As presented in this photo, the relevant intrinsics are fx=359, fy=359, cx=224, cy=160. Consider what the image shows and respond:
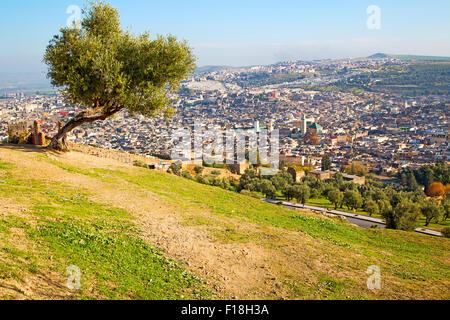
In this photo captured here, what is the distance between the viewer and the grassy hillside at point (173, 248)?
544 cm

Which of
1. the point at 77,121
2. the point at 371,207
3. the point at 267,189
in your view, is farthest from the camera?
the point at 267,189

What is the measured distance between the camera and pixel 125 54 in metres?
13.6

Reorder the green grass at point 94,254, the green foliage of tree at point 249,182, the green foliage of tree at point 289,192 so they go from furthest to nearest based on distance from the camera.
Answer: the green foliage of tree at point 249,182
the green foliage of tree at point 289,192
the green grass at point 94,254

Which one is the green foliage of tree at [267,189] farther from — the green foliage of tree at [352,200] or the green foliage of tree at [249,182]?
the green foliage of tree at [352,200]

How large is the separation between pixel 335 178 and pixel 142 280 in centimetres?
4376

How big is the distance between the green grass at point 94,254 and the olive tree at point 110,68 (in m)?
5.76

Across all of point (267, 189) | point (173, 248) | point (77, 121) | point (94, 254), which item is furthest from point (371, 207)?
point (94, 254)

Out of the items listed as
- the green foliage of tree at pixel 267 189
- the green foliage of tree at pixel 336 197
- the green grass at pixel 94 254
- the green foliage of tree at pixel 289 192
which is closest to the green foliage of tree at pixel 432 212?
the green foliage of tree at pixel 336 197

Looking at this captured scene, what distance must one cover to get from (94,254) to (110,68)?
8.37 m

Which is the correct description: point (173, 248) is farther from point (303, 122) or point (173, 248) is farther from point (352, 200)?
point (303, 122)

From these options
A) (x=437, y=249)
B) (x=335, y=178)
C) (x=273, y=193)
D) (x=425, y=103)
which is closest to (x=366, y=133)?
(x=425, y=103)

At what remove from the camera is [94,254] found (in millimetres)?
6070

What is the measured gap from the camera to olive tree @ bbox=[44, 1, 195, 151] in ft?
41.8
